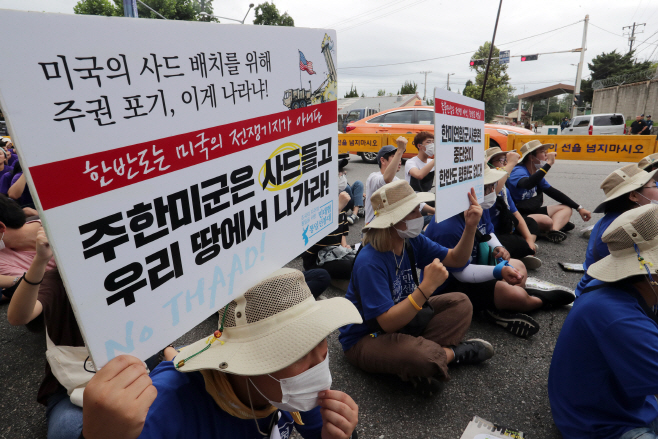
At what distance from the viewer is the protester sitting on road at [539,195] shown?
4.91 meters

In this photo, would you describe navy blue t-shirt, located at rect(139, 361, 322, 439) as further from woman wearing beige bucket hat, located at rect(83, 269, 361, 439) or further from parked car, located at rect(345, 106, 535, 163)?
parked car, located at rect(345, 106, 535, 163)

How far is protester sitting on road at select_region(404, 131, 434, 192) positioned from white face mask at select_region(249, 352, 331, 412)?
3813mm

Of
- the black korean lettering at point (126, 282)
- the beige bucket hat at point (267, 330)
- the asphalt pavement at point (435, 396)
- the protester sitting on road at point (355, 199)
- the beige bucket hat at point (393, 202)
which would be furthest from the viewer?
the protester sitting on road at point (355, 199)

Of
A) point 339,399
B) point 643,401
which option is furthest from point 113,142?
point 643,401

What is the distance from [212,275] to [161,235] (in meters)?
0.20

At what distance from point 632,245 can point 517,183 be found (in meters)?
3.47

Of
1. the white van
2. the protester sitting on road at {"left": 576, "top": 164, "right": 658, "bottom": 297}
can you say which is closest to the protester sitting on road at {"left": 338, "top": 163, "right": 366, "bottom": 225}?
the protester sitting on road at {"left": 576, "top": 164, "right": 658, "bottom": 297}

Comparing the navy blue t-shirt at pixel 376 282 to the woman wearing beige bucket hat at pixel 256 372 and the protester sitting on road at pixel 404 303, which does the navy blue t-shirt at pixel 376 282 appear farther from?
the woman wearing beige bucket hat at pixel 256 372

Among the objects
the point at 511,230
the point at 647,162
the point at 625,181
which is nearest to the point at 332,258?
the point at 511,230

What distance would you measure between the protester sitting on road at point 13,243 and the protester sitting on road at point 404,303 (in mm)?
2458

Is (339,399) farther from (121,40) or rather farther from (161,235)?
(121,40)

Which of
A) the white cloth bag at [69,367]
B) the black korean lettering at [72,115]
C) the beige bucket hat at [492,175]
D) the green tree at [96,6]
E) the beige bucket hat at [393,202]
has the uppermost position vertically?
the green tree at [96,6]

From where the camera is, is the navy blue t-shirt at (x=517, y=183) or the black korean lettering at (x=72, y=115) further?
the navy blue t-shirt at (x=517, y=183)

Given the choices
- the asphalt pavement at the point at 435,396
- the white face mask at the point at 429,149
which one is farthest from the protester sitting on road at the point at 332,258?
the white face mask at the point at 429,149
